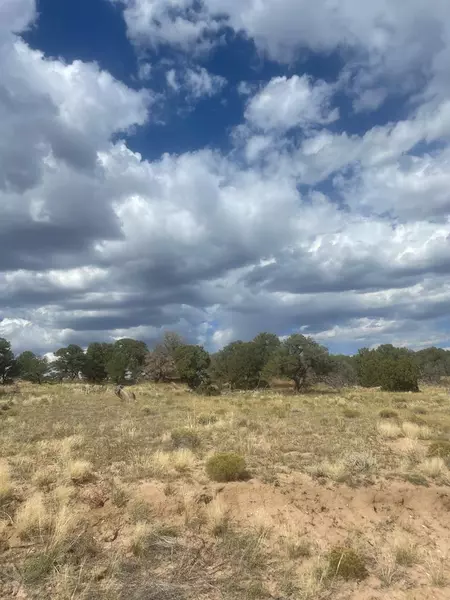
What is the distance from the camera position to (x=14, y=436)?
1838 centimetres

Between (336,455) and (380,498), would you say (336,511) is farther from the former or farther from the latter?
(336,455)

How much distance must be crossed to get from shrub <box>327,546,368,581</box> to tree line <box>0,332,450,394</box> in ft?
145

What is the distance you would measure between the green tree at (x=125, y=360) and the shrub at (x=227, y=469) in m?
68.6

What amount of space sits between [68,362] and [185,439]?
7507 centimetres

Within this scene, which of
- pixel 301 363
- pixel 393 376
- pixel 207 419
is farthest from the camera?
pixel 301 363

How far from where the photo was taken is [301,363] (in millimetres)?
60969

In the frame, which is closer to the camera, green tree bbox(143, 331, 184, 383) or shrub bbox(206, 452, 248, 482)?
shrub bbox(206, 452, 248, 482)

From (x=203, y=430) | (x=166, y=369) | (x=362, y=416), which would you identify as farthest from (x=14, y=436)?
(x=166, y=369)

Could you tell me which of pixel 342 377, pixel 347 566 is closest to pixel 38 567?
pixel 347 566

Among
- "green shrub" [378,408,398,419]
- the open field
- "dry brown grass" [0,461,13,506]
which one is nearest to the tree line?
"green shrub" [378,408,398,419]

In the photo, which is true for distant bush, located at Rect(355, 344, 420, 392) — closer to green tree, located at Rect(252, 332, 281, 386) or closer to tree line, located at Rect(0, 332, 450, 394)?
tree line, located at Rect(0, 332, 450, 394)

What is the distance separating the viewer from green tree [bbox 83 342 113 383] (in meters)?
88.4

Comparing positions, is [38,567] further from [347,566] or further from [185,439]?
[185,439]

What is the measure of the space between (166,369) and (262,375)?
16270 mm
